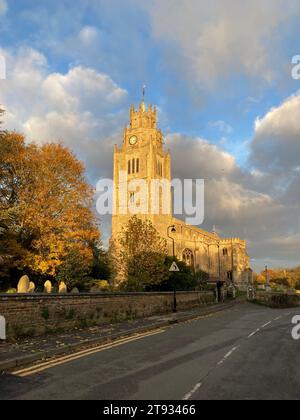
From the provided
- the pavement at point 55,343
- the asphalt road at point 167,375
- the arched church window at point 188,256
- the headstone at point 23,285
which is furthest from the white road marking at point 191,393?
the arched church window at point 188,256

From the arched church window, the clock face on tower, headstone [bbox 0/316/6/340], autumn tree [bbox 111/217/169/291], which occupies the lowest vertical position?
headstone [bbox 0/316/6/340]

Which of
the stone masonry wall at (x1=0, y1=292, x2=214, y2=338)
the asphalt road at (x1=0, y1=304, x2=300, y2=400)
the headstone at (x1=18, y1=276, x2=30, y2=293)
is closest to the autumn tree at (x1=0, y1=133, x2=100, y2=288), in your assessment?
the headstone at (x1=18, y1=276, x2=30, y2=293)

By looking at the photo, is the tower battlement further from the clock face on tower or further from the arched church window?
the arched church window

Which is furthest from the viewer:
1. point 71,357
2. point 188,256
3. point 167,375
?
point 188,256

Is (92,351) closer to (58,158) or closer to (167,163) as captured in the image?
(58,158)

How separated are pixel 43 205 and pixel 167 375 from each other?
20.1 metres

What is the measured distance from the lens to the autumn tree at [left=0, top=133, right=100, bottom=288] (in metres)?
25.0

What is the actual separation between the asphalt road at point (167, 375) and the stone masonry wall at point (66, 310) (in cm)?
332

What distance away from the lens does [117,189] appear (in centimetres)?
9650

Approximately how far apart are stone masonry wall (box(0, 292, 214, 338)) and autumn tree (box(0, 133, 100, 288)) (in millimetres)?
6161

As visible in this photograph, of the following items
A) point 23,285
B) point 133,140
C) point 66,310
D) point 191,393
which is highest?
point 133,140

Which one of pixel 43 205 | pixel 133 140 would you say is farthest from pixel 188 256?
pixel 43 205

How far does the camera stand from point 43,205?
1029 inches

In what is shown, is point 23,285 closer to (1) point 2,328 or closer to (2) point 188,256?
(1) point 2,328
